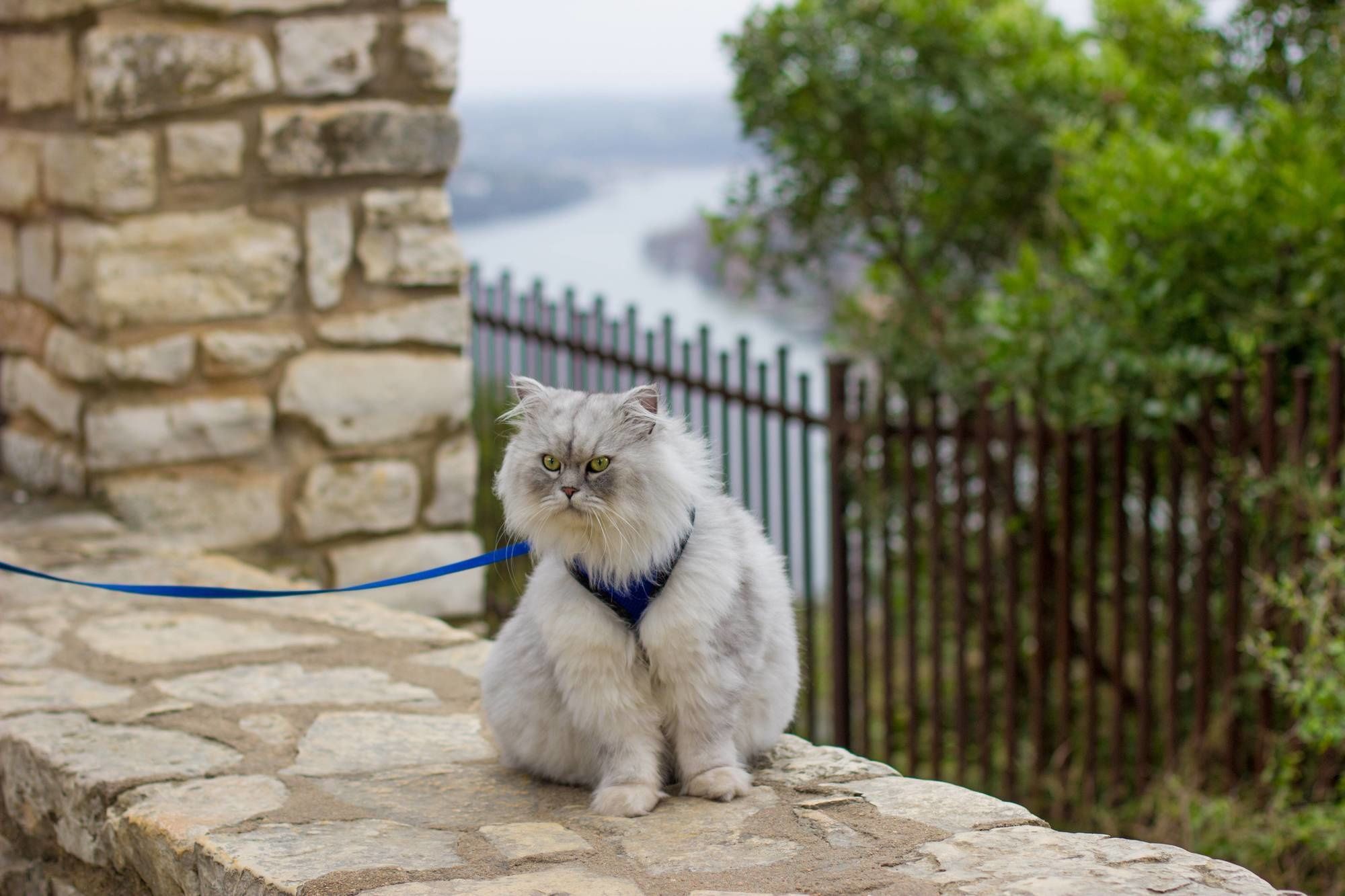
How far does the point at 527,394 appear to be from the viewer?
226cm

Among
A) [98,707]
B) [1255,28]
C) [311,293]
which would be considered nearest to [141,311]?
[311,293]

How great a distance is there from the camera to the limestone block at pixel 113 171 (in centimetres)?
385

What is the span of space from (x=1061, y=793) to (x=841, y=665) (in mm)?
861

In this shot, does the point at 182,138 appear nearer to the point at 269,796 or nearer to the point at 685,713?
the point at 269,796

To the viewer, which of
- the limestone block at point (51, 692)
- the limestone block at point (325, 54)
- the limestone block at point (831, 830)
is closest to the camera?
the limestone block at point (831, 830)

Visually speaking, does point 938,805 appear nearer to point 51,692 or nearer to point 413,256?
point 51,692

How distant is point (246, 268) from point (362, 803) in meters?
2.14

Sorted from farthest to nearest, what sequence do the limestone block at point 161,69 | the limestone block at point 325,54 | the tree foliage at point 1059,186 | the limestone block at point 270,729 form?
the tree foliage at point 1059,186 → the limestone block at point 325,54 → the limestone block at point 161,69 → the limestone block at point 270,729

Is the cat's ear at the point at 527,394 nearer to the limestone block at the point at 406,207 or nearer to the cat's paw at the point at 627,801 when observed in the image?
the cat's paw at the point at 627,801

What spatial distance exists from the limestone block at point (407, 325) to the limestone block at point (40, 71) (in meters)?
0.99

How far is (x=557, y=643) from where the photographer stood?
2221 millimetres

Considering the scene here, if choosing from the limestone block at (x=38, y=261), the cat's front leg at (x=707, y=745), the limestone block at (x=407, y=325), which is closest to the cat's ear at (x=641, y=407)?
the cat's front leg at (x=707, y=745)

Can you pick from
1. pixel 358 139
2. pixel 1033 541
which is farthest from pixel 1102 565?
pixel 358 139

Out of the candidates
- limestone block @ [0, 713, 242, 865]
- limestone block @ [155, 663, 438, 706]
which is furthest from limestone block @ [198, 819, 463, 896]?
limestone block @ [155, 663, 438, 706]
